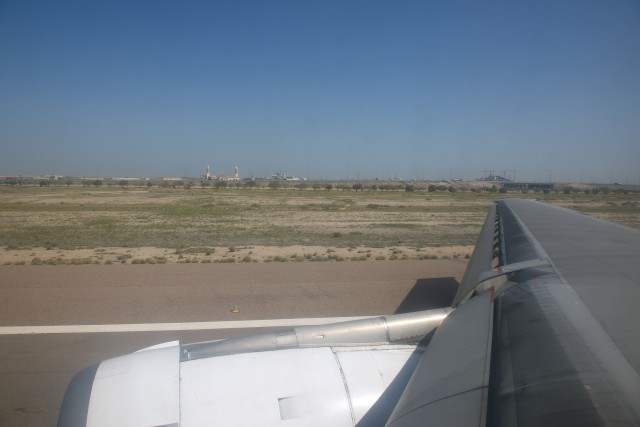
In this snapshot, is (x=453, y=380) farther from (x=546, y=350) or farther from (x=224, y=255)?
(x=224, y=255)

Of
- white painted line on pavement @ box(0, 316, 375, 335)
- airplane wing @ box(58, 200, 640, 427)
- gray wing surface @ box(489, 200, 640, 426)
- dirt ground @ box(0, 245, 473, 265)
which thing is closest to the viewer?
gray wing surface @ box(489, 200, 640, 426)

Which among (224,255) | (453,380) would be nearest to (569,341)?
(453,380)

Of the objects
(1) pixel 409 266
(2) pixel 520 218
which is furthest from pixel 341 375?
(1) pixel 409 266

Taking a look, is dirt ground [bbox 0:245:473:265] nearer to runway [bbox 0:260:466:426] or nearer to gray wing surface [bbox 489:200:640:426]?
runway [bbox 0:260:466:426]

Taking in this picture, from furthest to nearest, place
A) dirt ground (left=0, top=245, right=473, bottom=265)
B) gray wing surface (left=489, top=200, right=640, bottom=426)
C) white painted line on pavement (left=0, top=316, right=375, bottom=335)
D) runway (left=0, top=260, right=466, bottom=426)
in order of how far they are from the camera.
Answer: dirt ground (left=0, top=245, right=473, bottom=265) < white painted line on pavement (left=0, top=316, right=375, bottom=335) < runway (left=0, top=260, right=466, bottom=426) < gray wing surface (left=489, top=200, right=640, bottom=426)

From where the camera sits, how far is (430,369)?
2518 mm

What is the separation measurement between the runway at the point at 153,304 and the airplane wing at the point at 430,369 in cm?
282

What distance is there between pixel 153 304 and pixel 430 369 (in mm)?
7295

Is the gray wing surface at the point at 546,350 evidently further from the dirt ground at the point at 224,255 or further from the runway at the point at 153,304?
the dirt ground at the point at 224,255

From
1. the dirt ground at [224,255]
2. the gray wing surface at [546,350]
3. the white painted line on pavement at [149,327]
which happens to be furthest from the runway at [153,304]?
the gray wing surface at [546,350]

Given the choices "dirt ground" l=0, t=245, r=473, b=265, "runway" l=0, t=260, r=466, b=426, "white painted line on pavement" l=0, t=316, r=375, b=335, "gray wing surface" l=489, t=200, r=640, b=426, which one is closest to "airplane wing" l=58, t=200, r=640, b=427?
"gray wing surface" l=489, t=200, r=640, b=426

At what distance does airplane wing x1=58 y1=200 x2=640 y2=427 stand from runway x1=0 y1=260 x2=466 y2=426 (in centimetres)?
282

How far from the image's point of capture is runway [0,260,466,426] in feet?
19.1

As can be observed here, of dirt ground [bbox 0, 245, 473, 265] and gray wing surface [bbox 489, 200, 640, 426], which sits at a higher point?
gray wing surface [bbox 489, 200, 640, 426]
